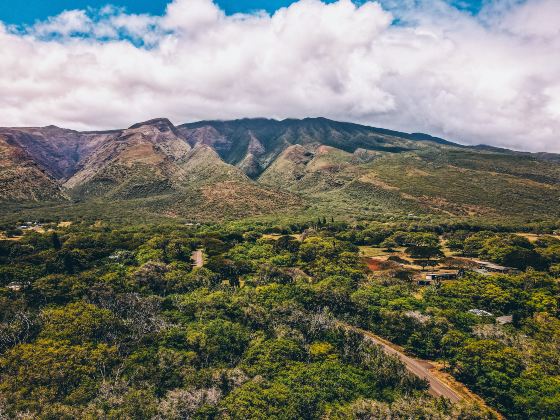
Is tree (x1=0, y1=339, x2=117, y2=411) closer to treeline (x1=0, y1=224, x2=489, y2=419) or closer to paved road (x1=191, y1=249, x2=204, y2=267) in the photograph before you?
treeline (x1=0, y1=224, x2=489, y2=419)

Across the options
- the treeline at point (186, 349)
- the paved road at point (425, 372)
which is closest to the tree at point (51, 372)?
the treeline at point (186, 349)

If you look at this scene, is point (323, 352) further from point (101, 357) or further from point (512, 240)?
point (512, 240)

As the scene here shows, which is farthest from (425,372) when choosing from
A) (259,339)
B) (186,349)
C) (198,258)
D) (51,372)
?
(198,258)

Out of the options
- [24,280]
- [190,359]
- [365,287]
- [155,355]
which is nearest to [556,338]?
[365,287]

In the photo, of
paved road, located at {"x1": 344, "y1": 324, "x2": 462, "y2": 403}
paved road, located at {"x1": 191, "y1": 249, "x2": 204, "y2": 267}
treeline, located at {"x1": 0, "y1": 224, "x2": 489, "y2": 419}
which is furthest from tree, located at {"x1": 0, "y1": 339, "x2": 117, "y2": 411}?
paved road, located at {"x1": 191, "y1": 249, "x2": 204, "y2": 267}

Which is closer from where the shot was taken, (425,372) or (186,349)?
(186,349)

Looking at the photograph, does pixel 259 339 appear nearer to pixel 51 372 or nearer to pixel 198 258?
pixel 51 372
